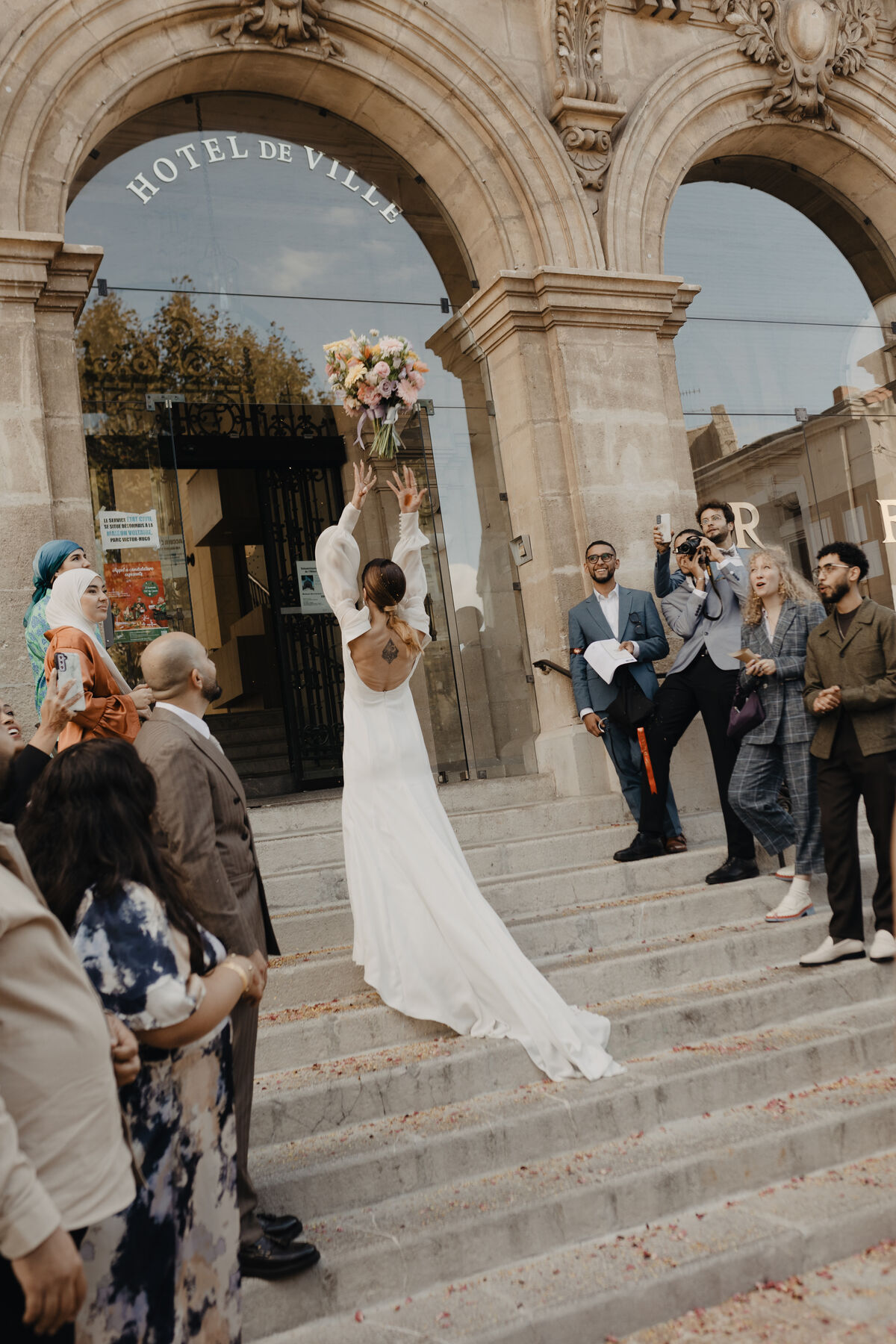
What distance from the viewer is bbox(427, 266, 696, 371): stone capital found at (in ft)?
27.9

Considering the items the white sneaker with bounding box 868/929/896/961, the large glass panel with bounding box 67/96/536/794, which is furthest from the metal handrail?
the white sneaker with bounding box 868/929/896/961

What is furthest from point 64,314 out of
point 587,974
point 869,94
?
point 869,94

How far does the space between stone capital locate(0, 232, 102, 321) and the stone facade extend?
20 millimetres

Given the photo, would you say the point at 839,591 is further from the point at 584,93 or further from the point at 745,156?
the point at 745,156

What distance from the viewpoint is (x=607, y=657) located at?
727 cm

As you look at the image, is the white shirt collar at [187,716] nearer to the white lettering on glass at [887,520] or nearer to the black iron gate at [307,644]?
the black iron gate at [307,644]

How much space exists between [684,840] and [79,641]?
3900 mm

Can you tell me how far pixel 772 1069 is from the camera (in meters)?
4.57

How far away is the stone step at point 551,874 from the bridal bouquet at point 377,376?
7.90 ft

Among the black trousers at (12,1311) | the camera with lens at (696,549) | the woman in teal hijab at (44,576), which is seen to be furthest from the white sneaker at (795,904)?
the black trousers at (12,1311)

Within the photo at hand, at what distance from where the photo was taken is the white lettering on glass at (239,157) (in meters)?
8.23

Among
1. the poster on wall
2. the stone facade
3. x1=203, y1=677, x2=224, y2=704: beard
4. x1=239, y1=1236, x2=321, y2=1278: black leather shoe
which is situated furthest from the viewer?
the poster on wall

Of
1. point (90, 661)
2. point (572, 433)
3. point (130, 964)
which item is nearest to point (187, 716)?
point (130, 964)

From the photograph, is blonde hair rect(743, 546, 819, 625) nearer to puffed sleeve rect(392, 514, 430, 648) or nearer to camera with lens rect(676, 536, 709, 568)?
camera with lens rect(676, 536, 709, 568)
